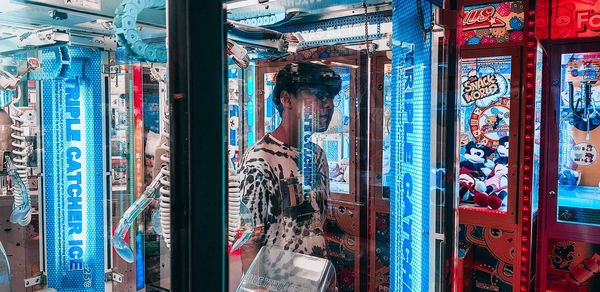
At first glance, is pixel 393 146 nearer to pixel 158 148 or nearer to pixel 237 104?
pixel 237 104

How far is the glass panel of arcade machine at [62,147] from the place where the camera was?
337 cm

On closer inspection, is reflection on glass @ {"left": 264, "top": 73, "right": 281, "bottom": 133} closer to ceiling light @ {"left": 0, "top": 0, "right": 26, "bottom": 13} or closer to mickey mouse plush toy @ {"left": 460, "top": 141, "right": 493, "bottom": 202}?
ceiling light @ {"left": 0, "top": 0, "right": 26, "bottom": 13}

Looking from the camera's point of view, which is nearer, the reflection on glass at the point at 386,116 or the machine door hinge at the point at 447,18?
the machine door hinge at the point at 447,18

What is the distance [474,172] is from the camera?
496 cm

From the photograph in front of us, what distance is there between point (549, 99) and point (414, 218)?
3118 mm

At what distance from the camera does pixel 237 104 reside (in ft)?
7.23

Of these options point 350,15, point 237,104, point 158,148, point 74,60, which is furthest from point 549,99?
point 74,60

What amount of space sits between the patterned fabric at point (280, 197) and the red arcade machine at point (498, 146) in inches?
86.8

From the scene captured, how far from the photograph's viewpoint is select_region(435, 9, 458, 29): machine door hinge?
203 cm

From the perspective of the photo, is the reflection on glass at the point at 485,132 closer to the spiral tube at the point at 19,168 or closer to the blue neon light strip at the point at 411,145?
the blue neon light strip at the point at 411,145

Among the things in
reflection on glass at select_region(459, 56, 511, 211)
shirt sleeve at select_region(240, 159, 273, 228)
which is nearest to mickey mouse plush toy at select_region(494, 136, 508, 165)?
reflection on glass at select_region(459, 56, 511, 211)

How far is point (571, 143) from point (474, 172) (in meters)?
0.87

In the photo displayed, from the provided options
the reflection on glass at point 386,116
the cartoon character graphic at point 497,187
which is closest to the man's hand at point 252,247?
the reflection on glass at point 386,116

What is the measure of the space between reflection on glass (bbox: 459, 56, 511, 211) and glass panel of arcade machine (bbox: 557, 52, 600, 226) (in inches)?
20.2
